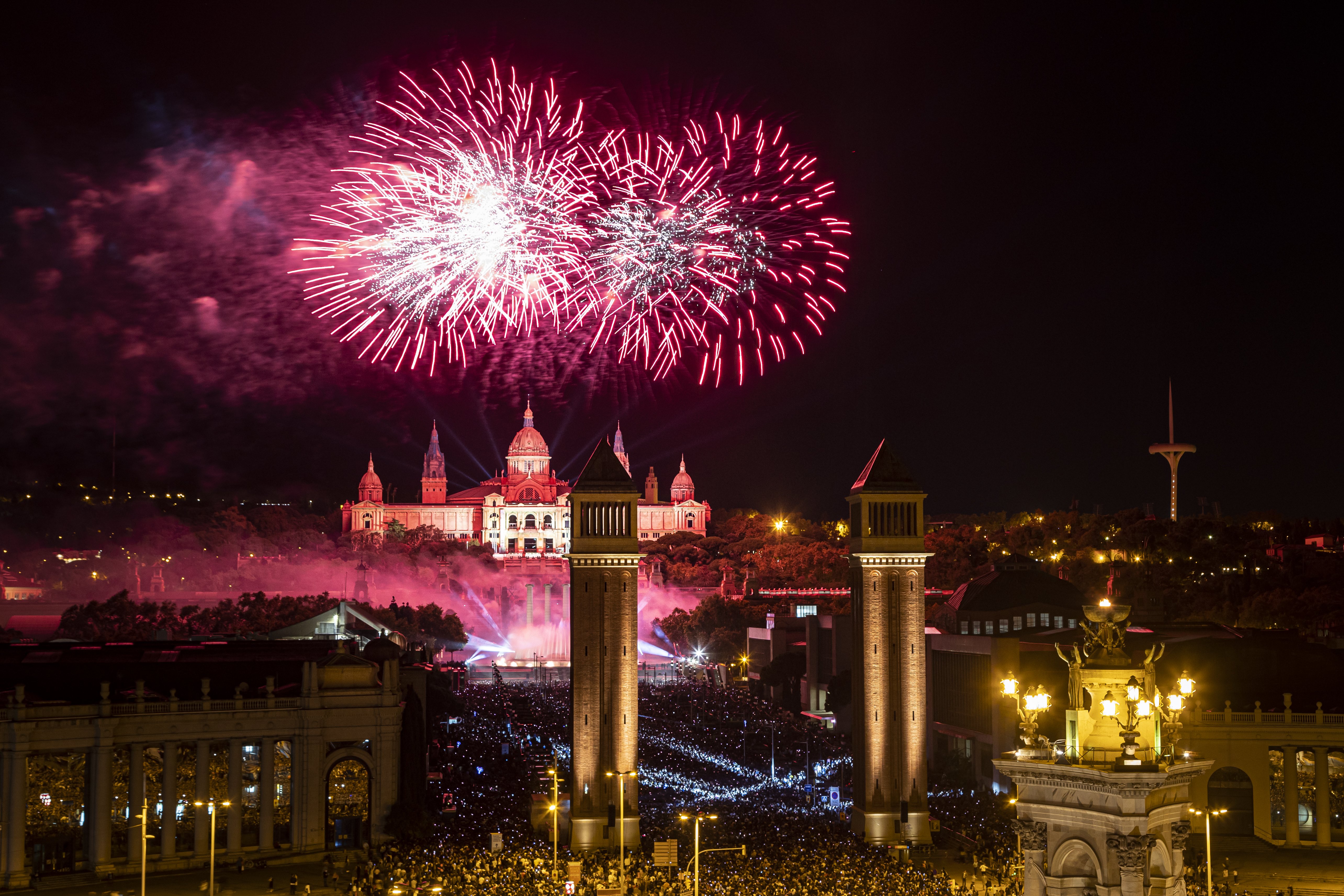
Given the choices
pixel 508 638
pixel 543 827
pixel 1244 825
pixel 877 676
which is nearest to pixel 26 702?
pixel 543 827

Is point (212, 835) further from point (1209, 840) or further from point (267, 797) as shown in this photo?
point (1209, 840)

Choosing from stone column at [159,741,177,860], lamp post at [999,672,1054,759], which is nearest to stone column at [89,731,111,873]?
stone column at [159,741,177,860]

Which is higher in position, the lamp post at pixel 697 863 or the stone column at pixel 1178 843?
the stone column at pixel 1178 843

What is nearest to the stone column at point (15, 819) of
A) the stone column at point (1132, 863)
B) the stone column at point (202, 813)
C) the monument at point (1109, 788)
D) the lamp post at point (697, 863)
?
the stone column at point (202, 813)

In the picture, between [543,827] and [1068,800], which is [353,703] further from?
[1068,800]

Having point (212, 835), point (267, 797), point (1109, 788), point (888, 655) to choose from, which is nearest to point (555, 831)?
point (212, 835)

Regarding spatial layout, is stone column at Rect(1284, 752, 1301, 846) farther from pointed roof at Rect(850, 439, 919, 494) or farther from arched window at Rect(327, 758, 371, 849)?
arched window at Rect(327, 758, 371, 849)

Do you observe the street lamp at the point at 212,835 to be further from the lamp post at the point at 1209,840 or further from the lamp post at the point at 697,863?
the lamp post at the point at 1209,840
